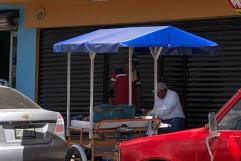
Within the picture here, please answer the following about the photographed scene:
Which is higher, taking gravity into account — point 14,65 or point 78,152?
point 14,65

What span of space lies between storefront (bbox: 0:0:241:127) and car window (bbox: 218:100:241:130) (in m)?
5.08

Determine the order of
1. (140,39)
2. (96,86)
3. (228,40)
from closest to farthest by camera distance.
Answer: (140,39) → (228,40) → (96,86)

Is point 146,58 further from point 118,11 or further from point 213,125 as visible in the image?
point 213,125

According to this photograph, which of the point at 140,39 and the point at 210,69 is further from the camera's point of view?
the point at 210,69

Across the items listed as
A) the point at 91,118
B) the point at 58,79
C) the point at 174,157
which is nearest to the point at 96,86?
the point at 58,79

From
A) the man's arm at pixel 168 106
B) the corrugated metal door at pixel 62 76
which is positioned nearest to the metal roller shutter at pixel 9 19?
the corrugated metal door at pixel 62 76

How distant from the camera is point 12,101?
848 centimetres

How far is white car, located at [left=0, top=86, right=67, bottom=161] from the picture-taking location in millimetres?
7766

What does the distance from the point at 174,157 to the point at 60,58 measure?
820 centimetres

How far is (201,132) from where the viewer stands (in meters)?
6.06

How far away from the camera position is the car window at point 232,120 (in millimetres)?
5902

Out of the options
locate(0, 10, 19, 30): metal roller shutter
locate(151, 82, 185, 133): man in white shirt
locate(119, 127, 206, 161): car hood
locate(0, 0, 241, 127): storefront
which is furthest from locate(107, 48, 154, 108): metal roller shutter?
locate(119, 127, 206, 161): car hood

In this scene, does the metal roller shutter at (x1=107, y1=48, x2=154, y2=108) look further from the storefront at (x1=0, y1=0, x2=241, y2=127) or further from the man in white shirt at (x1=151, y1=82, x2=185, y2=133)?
the man in white shirt at (x1=151, y1=82, x2=185, y2=133)

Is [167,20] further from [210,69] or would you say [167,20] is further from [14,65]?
[14,65]
